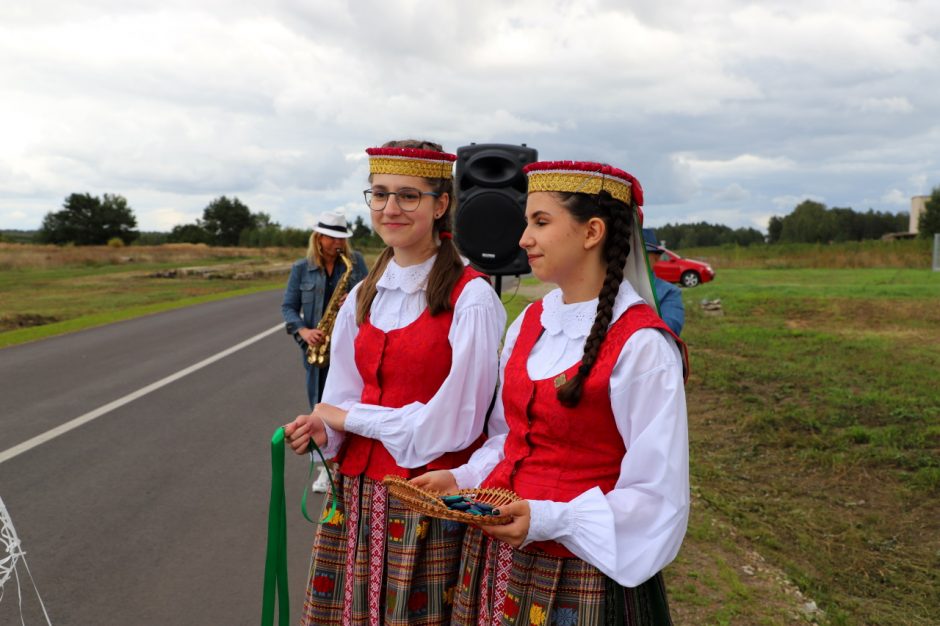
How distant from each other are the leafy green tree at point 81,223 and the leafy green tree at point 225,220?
492 inches

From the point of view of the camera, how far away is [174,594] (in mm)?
4324

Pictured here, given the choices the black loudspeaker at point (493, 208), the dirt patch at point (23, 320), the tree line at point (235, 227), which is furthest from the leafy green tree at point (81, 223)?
the black loudspeaker at point (493, 208)

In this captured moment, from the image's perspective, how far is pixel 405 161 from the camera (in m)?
2.88

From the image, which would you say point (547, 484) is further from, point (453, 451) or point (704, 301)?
point (704, 301)

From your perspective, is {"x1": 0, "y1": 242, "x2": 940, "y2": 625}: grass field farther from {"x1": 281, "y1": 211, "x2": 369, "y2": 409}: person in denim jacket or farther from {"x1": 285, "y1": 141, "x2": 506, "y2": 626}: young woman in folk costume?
{"x1": 281, "y1": 211, "x2": 369, "y2": 409}: person in denim jacket

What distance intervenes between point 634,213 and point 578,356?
17.7 inches

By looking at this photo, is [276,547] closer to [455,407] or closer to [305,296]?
[455,407]

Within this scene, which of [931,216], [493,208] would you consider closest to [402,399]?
[493,208]

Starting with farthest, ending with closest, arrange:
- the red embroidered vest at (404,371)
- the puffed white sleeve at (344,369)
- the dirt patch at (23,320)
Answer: the dirt patch at (23,320), the puffed white sleeve at (344,369), the red embroidered vest at (404,371)

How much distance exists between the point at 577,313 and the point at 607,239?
23 centimetres

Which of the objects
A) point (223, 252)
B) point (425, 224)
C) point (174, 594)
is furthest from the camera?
point (223, 252)

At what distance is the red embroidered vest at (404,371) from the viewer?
2.78 metres

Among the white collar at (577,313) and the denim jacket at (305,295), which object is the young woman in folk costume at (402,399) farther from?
the denim jacket at (305,295)

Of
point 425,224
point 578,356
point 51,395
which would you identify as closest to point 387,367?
point 425,224
